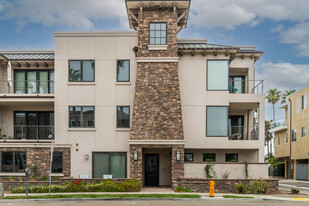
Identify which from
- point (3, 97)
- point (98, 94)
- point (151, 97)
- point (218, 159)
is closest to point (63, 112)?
point (98, 94)

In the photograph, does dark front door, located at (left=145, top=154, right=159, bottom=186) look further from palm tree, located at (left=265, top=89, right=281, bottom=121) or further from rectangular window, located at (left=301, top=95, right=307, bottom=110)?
palm tree, located at (left=265, top=89, right=281, bottom=121)

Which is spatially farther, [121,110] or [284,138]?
[284,138]

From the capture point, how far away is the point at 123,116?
24219 mm

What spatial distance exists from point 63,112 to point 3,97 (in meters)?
4.59

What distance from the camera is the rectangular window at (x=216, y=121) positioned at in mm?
24206

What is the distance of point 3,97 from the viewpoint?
24.9 metres

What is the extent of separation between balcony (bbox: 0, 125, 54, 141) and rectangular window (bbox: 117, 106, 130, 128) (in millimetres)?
5414

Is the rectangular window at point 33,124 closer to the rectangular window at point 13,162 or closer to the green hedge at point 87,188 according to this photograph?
the rectangular window at point 13,162

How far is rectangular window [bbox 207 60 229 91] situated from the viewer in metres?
24.4

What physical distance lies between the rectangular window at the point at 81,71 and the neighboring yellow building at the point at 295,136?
85.3ft

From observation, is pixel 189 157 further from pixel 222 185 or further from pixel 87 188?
pixel 87 188

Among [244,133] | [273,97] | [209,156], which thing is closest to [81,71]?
[209,156]

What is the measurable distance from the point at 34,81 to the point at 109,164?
853 cm

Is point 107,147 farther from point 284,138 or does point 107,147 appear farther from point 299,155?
point 284,138
